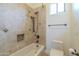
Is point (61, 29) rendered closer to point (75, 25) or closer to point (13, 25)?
point (75, 25)

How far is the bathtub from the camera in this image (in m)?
1.33

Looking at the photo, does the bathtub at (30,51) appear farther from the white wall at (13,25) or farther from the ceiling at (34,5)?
the ceiling at (34,5)

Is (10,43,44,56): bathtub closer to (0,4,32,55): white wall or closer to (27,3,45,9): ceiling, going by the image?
(0,4,32,55): white wall

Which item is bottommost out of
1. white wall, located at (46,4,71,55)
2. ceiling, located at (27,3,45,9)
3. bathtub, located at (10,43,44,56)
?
bathtub, located at (10,43,44,56)

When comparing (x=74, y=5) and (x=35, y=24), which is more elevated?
(x=74, y=5)

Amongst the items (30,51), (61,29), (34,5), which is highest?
(34,5)

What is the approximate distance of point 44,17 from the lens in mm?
Result: 1356

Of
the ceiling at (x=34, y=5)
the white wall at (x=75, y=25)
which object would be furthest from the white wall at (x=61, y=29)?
the ceiling at (x=34, y=5)

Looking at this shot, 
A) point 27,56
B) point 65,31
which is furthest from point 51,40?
point 27,56

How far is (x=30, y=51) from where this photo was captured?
1.35 m

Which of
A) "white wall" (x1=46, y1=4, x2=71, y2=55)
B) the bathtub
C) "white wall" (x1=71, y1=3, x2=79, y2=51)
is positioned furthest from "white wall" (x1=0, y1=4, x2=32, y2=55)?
"white wall" (x1=71, y1=3, x2=79, y2=51)

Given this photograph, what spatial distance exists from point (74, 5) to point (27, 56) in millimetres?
754

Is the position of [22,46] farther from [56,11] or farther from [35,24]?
[56,11]

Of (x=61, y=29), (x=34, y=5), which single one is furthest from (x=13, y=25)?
(x=61, y=29)
